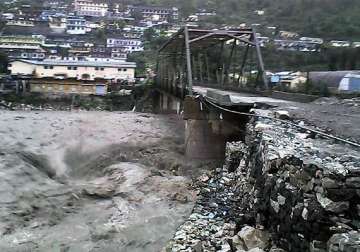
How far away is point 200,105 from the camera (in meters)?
18.1

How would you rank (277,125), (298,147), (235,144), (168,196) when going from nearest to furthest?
(298,147) → (277,125) → (168,196) → (235,144)

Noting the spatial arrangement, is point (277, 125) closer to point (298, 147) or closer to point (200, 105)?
point (298, 147)

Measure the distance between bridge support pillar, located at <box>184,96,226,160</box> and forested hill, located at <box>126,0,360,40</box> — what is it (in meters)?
56.3

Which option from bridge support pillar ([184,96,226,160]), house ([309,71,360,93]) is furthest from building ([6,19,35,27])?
bridge support pillar ([184,96,226,160])

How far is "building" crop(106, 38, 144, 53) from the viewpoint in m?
89.4

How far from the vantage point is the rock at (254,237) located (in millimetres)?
7897

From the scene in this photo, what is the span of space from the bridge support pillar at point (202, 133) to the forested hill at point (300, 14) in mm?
56334

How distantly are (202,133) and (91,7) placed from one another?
137 m

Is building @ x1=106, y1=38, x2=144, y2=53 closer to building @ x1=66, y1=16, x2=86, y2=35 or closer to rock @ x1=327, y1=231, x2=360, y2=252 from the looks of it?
building @ x1=66, y1=16, x2=86, y2=35

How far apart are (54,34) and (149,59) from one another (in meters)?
28.6

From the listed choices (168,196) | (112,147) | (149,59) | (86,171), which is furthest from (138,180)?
(149,59)

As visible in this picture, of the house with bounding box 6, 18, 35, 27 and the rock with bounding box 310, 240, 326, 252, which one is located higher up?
the house with bounding box 6, 18, 35, 27

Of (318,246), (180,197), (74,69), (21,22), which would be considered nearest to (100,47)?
(74,69)

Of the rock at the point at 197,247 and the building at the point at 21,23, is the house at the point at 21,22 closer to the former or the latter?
the building at the point at 21,23
